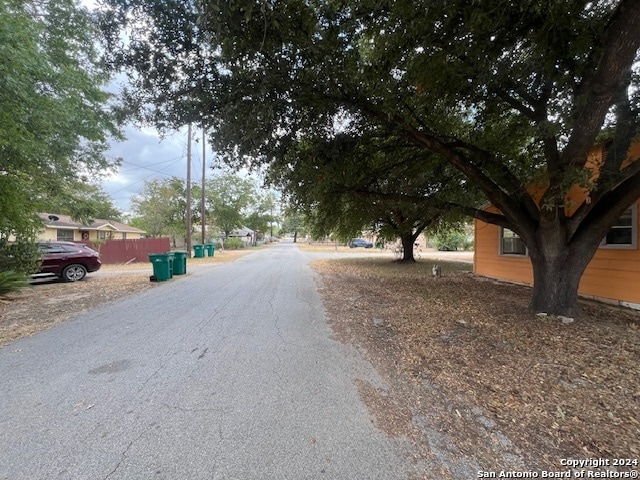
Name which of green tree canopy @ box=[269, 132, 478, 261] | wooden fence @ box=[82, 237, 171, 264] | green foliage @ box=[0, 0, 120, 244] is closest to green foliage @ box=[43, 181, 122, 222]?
green foliage @ box=[0, 0, 120, 244]

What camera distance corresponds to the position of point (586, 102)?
13.5 ft

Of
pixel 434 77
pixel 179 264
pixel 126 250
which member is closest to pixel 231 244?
pixel 126 250

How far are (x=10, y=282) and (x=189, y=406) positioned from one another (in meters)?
7.93

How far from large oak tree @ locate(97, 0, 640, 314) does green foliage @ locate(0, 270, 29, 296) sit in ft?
18.6

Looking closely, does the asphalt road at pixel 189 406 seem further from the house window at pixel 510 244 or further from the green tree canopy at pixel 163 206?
the green tree canopy at pixel 163 206

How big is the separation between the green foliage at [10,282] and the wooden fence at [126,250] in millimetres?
10315

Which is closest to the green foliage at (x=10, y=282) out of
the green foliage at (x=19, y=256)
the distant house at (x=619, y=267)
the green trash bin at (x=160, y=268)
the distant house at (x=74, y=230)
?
the green foliage at (x=19, y=256)

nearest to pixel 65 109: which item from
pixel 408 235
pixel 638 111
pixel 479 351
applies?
pixel 479 351

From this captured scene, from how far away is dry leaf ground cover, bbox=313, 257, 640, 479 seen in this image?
85.0 inches

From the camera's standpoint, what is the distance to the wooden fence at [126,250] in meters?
17.6

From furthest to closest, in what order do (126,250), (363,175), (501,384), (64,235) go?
(64,235), (126,250), (363,175), (501,384)

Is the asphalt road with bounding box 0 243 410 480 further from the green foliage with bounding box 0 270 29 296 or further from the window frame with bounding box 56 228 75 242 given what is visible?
the window frame with bounding box 56 228 75 242

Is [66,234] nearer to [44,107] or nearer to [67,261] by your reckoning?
[67,261]

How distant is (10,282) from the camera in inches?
292
